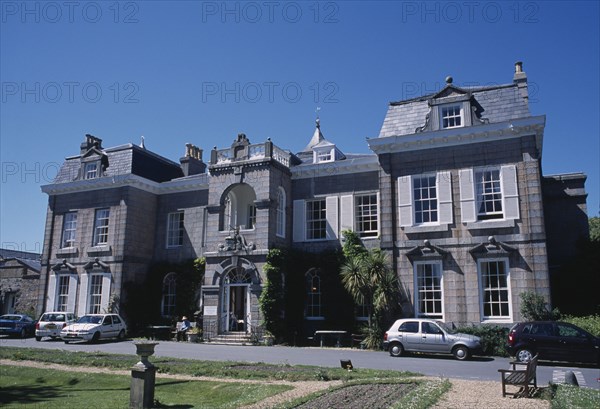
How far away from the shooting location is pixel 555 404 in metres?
8.87

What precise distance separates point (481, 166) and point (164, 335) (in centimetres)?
1786

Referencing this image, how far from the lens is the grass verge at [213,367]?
12.8 m

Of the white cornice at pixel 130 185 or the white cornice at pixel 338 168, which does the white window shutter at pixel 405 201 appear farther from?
the white cornice at pixel 130 185

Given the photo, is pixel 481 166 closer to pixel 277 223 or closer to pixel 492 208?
pixel 492 208

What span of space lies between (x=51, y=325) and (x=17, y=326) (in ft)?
10.9

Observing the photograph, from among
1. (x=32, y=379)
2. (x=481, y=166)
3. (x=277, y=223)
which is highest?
(x=481, y=166)

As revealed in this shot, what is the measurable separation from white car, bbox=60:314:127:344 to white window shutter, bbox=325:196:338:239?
11742 millimetres

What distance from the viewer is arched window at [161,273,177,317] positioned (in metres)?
28.8

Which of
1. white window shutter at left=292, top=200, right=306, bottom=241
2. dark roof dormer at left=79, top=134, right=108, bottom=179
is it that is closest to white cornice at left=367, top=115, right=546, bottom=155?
white window shutter at left=292, top=200, right=306, bottom=241

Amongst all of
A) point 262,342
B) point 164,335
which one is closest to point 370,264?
point 262,342

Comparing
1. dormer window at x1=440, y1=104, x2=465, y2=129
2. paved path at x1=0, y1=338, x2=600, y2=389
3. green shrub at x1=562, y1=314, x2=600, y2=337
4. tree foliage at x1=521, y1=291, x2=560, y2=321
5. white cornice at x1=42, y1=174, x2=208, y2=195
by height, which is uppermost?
dormer window at x1=440, y1=104, x2=465, y2=129

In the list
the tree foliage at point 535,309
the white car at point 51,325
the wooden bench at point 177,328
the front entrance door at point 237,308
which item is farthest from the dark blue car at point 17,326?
the tree foliage at point 535,309

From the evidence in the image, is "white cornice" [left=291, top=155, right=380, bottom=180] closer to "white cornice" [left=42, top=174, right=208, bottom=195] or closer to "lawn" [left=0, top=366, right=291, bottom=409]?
"white cornice" [left=42, top=174, right=208, bottom=195]

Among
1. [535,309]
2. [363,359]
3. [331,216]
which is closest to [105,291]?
[331,216]
